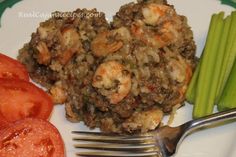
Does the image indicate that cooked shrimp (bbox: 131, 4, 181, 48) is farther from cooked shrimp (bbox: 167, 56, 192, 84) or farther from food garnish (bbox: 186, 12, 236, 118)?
food garnish (bbox: 186, 12, 236, 118)

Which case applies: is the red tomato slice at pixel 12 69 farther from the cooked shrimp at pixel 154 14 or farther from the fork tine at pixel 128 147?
the cooked shrimp at pixel 154 14

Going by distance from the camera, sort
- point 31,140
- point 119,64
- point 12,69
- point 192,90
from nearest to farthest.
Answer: point 31,140
point 119,64
point 192,90
point 12,69

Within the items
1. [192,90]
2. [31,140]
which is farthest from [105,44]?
[31,140]

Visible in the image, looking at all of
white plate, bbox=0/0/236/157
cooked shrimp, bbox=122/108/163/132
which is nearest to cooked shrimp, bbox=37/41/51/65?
white plate, bbox=0/0/236/157

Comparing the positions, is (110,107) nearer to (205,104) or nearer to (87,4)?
(205,104)

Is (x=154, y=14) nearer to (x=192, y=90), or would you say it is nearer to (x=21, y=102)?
(x=192, y=90)

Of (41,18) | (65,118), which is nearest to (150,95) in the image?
(65,118)

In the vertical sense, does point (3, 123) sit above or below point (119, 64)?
below
